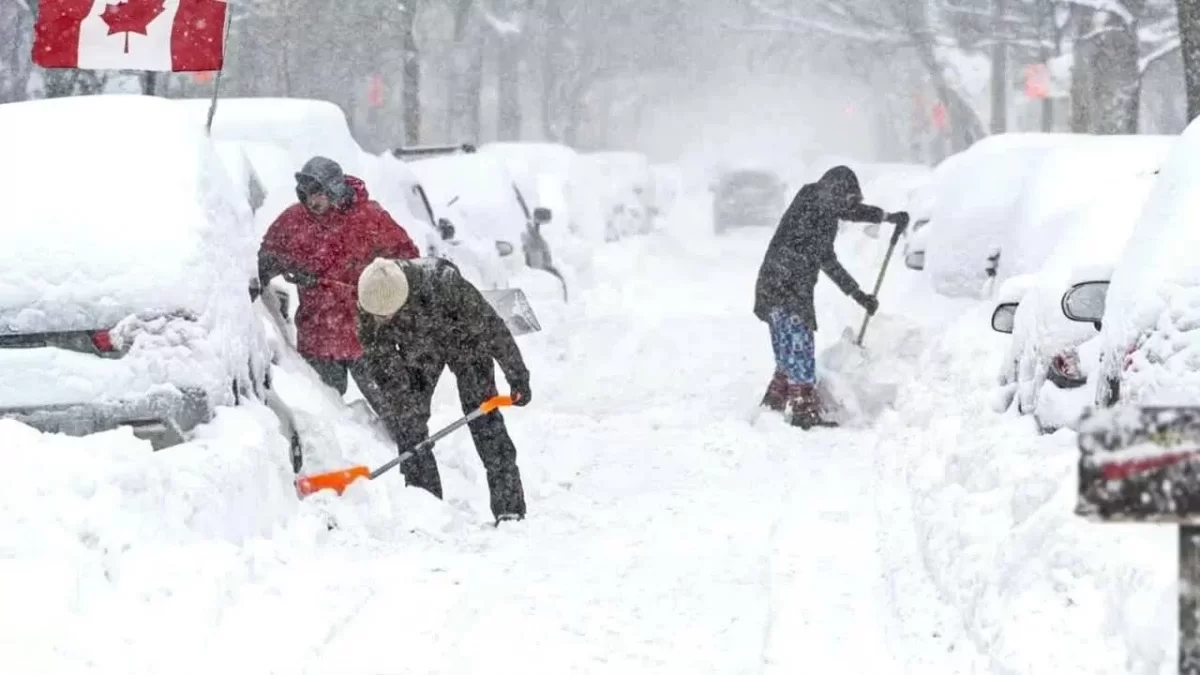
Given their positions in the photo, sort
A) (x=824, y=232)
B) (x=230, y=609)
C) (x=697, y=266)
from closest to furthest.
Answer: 1. (x=230, y=609)
2. (x=824, y=232)
3. (x=697, y=266)

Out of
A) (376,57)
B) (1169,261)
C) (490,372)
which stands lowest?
(490,372)

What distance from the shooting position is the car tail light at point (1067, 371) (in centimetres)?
624

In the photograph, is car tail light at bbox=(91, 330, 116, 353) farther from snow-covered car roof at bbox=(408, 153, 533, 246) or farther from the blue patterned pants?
snow-covered car roof at bbox=(408, 153, 533, 246)

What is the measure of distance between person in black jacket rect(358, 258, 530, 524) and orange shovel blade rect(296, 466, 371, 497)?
0.59m

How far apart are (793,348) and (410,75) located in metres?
19.7

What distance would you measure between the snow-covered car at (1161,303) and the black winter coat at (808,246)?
5139 mm

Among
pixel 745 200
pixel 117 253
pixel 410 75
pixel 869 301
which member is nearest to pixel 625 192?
pixel 745 200

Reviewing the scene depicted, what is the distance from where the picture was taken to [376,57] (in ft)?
121

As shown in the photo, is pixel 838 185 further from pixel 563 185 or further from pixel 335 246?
pixel 563 185

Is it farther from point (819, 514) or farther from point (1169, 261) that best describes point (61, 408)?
point (1169, 261)

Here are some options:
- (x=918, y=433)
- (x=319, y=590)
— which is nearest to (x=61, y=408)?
(x=319, y=590)

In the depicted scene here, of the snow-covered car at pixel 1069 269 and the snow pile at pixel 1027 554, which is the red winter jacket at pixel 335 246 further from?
the snow-covered car at pixel 1069 269

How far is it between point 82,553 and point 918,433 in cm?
502

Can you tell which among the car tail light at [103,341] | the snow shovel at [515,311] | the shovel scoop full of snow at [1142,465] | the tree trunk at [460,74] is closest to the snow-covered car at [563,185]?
the tree trunk at [460,74]
